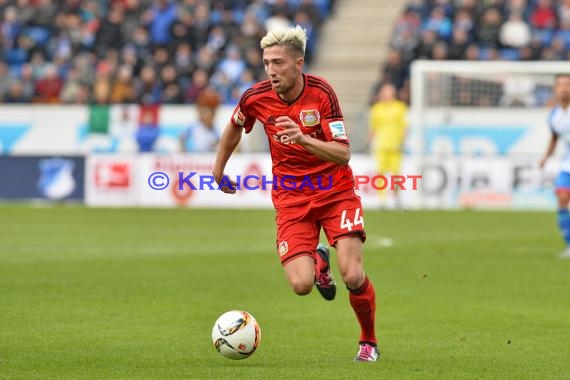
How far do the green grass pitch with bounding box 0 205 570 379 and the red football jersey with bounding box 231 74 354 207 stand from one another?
1.13m

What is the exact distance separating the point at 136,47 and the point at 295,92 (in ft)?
78.7

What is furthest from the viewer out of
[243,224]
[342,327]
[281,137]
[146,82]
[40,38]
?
[40,38]

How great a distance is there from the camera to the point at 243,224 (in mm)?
22375

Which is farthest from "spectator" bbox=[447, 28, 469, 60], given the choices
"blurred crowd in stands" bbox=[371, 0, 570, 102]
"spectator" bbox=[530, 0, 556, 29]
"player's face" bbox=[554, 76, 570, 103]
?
"player's face" bbox=[554, 76, 570, 103]

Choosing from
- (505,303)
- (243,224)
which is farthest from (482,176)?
(505,303)

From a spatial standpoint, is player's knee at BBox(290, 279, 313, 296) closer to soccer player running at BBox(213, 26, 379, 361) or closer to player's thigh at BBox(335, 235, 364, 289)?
soccer player running at BBox(213, 26, 379, 361)

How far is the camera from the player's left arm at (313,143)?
25.8ft

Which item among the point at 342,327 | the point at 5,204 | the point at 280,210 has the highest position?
the point at 280,210

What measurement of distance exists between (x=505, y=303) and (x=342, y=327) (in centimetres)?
219

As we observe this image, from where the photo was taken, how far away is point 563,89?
16328mm

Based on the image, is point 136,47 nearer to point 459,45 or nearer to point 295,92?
point 459,45

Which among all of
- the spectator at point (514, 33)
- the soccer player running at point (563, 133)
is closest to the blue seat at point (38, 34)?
the spectator at point (514, 33)

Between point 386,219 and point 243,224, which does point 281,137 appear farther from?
point 386,219

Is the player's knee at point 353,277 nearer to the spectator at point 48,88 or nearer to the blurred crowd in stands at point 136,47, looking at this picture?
the blurred crowd in stands at point 136,47
